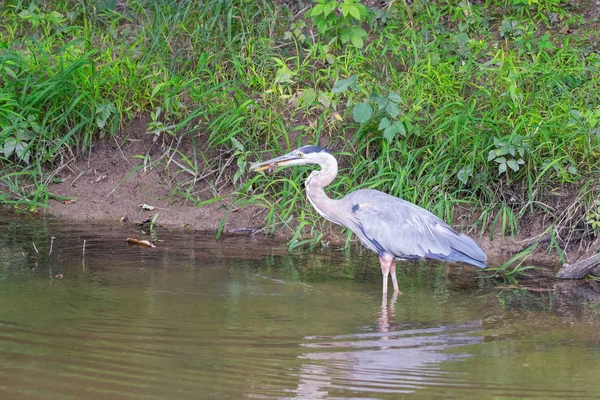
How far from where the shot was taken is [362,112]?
7383 millimetres

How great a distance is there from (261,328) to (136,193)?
3562 millimetres

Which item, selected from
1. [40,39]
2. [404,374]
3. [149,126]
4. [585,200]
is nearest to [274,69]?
[149,126]

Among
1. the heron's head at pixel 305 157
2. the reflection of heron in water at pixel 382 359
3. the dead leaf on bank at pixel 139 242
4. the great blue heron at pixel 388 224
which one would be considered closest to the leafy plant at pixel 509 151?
the great blue heron at pixel 388 224

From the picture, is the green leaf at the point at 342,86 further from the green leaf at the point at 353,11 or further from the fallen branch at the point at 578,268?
the fallen branch at the point at 578,268

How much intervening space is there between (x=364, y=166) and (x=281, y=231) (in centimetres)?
91

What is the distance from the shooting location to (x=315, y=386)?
4.07 m

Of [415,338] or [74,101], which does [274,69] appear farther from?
[415,338]

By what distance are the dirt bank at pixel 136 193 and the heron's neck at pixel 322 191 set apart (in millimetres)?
849

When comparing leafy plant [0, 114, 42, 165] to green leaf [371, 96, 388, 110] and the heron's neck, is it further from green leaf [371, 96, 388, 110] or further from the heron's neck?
green leaf [371, 96, 388, 110]

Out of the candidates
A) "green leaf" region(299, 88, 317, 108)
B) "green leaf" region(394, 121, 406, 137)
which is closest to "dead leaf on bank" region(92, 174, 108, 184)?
"green leaf" region(299, 88, 317, 108)

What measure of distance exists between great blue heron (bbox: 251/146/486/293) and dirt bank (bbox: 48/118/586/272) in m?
0.91

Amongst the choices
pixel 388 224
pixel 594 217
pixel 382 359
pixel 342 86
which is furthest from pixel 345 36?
pixel 382 359

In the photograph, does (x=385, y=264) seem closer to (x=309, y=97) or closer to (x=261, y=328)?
(x=261, y=328)

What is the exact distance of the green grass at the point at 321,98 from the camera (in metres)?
7.38
